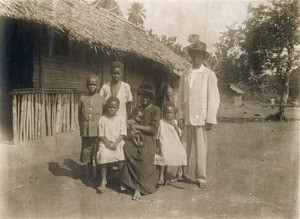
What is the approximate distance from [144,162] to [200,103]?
978mm

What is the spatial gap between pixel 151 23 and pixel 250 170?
2.40m

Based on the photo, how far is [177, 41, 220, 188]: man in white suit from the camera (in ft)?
13.5

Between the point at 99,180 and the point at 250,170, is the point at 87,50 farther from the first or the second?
the point at 250,170

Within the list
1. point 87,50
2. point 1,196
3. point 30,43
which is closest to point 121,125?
point 1,196

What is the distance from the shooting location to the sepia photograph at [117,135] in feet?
11.7

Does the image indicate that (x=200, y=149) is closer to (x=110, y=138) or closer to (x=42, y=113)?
(x=110, y=138)

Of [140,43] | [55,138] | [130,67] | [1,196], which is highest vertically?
[140,43]

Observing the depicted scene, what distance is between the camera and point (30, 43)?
5.49 m

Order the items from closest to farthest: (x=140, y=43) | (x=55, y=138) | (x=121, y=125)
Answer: (x=121, y=125), (x=55, y=138), (x=140, y=43)

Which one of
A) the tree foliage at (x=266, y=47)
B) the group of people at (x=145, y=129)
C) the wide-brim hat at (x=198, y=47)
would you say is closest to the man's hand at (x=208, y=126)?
the group of people at (x=145, y=129)

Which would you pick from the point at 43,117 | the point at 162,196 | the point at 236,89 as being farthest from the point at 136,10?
the point at 236,89

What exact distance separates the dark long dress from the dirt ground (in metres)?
0.14

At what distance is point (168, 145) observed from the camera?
410 cm

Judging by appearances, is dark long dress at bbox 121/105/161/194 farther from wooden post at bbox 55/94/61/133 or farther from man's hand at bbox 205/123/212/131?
wooden post at bbox 55/94/61/133
